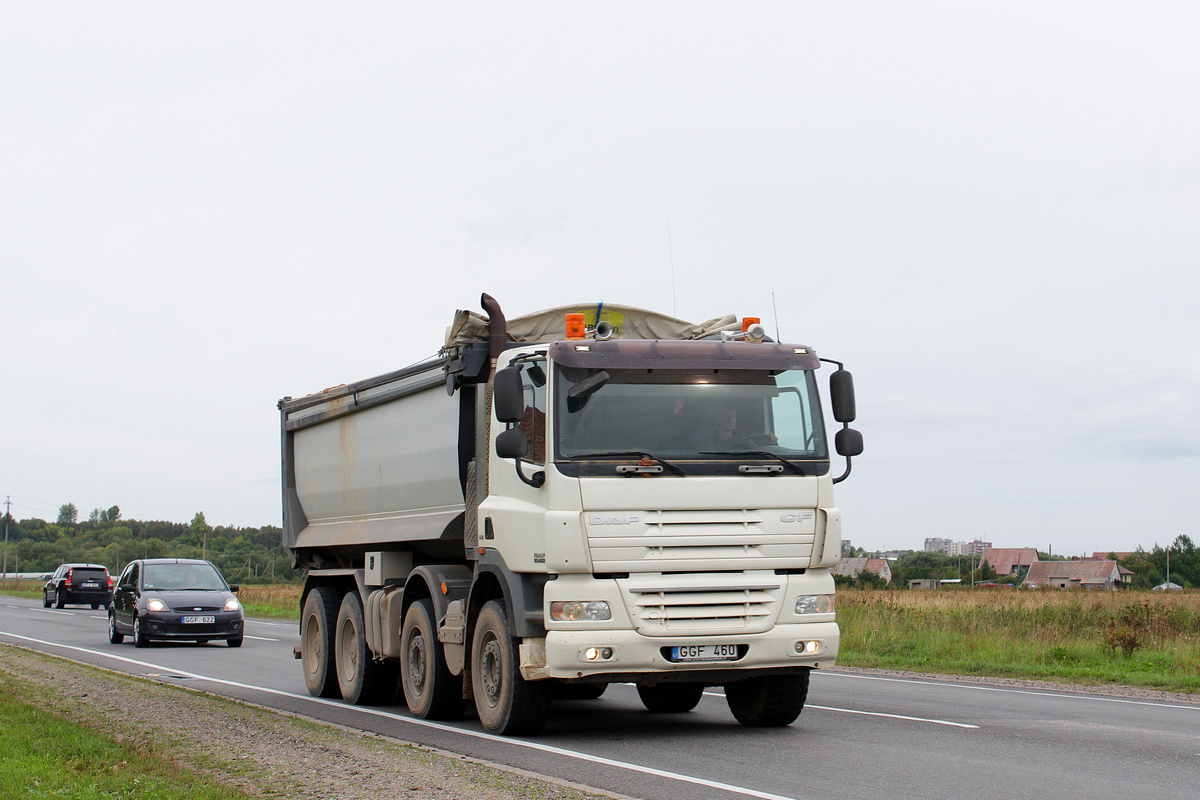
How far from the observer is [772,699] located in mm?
10852

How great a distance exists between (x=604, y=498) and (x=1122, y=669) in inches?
465

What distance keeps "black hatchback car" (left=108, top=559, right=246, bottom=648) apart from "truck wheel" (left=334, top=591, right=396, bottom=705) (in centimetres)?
1045

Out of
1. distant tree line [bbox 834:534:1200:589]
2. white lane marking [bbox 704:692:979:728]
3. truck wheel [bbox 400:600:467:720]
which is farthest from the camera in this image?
distant tree line [bbox 834:534:1200:589]

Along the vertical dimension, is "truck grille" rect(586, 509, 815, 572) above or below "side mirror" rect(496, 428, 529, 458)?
below

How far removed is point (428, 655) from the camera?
38.1 ft

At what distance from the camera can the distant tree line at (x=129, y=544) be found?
96.8 m

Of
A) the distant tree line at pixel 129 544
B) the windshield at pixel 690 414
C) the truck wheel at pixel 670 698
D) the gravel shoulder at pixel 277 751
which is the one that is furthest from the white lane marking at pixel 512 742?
the distant tree line at pixel 129 544

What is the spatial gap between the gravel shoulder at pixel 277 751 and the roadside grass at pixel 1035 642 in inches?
430

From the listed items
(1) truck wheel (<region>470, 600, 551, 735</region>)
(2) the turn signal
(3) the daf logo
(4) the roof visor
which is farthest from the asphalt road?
(2) the turn signal

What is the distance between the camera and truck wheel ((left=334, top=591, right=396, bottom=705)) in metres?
13.5

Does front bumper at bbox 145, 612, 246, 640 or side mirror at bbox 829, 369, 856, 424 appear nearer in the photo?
side mirror at bbox 829, 369, 856, 424

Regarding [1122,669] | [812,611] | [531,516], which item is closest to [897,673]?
[1122,669]

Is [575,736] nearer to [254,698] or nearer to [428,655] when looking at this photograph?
[428,655]

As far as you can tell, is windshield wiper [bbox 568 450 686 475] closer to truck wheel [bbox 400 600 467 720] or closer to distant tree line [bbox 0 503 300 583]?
truck wheel [bbox 400 600 467 720]
